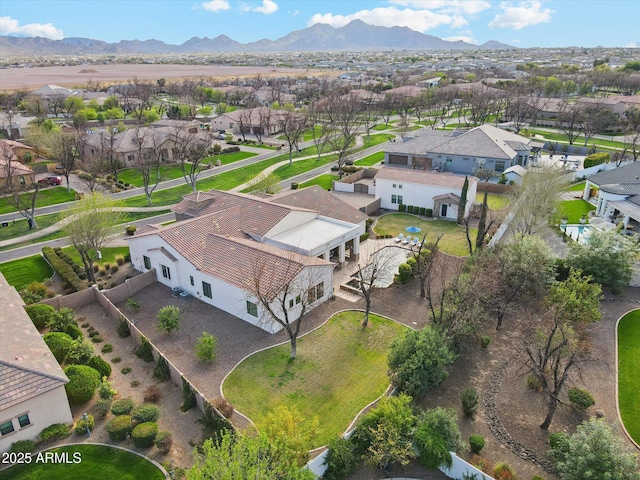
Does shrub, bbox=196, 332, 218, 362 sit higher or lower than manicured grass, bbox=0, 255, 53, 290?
higher

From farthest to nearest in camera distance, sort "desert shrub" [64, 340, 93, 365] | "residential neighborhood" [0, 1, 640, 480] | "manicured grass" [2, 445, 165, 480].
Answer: "desert shrub" [64, 340, 93, 365], "residential neighborhood" [0, 1, 640, 480], "manicured grass" [2, 445, 165, 480]

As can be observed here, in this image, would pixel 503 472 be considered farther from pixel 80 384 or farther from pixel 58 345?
pixel 58 345

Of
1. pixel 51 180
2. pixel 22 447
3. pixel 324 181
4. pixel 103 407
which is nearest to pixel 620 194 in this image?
pixel 324 181

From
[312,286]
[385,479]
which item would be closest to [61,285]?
[312,286]

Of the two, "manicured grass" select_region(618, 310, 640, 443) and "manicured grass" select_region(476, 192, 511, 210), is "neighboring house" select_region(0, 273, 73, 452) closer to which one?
"manicured grass" select_region(618, 310, 640, 443)

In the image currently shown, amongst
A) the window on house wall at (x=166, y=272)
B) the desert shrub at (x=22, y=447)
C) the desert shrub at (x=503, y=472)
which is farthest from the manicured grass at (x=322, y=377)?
the window on house wall at (x=166, y=272)

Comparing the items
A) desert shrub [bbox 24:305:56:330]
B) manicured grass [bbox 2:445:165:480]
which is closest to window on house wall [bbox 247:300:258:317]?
manicured grass [bbox 2:445:165:480]

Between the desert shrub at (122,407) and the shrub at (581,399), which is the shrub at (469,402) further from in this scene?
the desert shrub at (122,407)

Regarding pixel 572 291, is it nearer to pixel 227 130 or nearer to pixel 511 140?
pixel 511 140
